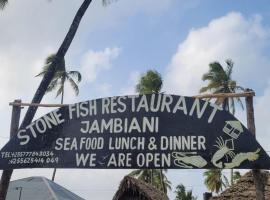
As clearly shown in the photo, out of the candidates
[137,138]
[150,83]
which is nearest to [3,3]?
[137,138]

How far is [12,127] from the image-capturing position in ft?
32.3

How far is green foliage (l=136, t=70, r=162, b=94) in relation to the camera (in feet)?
129

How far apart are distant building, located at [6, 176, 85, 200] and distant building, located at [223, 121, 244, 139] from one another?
567 inches

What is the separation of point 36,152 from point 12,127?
999mm

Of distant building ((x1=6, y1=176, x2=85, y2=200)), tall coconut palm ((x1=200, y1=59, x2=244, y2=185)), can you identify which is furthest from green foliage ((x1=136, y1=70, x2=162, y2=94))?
distant building ((x1=6, y1=176, x2=85, y2=200))

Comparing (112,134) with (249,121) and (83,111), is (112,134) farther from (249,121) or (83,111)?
(249,121)

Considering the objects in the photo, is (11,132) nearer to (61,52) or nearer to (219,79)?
(61,52)

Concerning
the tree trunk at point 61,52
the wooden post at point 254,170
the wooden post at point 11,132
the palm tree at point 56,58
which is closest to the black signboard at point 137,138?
the wooden post at point 254,170

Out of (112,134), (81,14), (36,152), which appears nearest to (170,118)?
(112,134)

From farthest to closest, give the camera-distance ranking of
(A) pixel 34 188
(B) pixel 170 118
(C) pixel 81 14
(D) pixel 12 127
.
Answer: (A) pixel 34 188 → (C) pixel 81 14 → (D) pixel 12 127 → (B) pixel 170 118

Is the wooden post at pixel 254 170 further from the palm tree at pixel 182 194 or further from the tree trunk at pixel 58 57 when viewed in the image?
the palm tree at pixel 182 194

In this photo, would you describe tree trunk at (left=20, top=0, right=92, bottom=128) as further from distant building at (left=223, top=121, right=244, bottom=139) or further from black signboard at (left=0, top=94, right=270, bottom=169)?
distant building at (left=223, top=121, right=244, bottom=139)

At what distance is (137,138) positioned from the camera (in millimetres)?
8875

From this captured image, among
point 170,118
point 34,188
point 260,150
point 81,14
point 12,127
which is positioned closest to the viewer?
point 260,150
